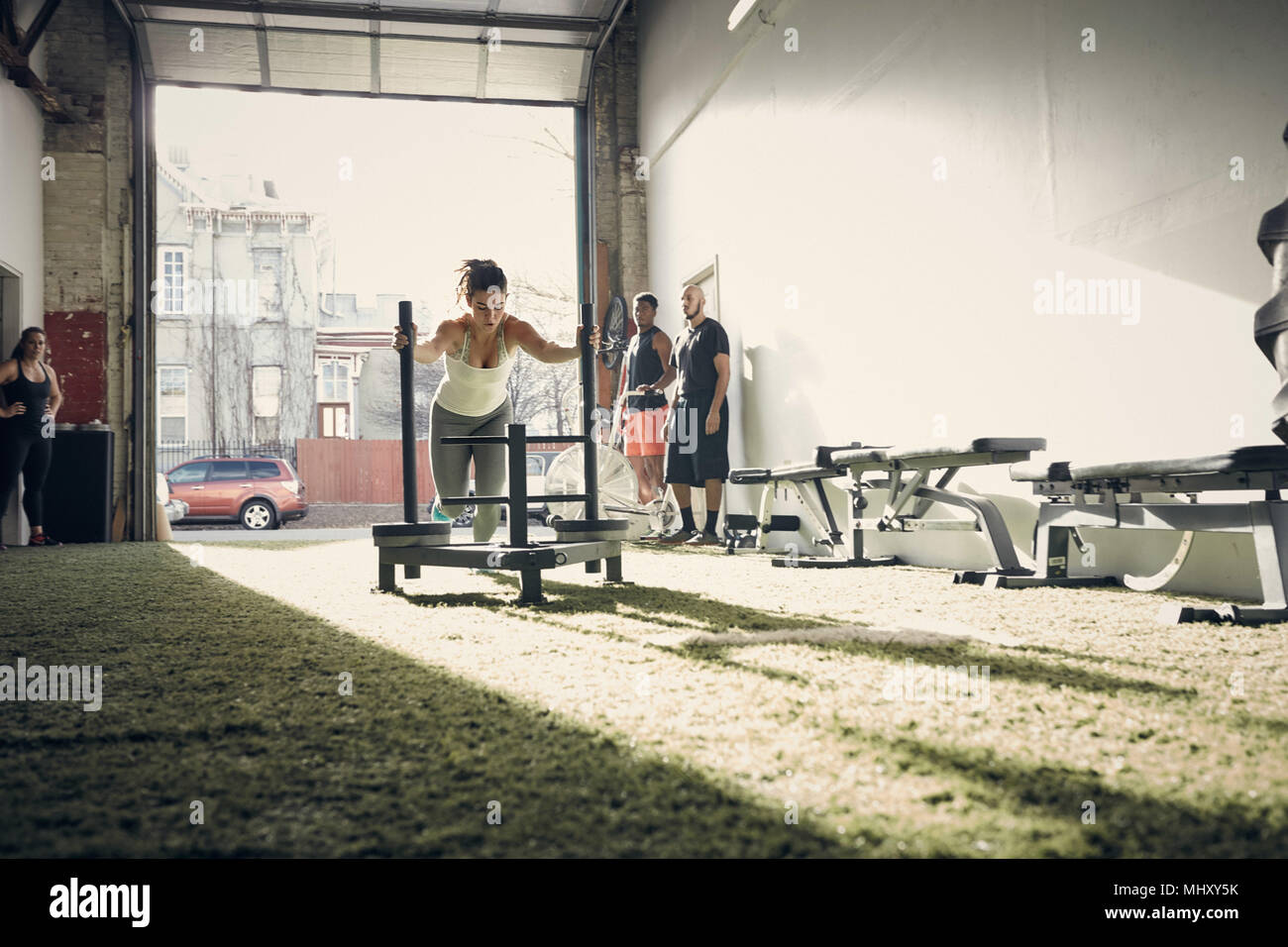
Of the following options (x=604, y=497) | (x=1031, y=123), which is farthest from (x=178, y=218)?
(x=1031, y=123)

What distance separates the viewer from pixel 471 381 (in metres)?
3.70

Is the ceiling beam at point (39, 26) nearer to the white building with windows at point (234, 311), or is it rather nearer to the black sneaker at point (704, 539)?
the black sneaker at point (704, 539)

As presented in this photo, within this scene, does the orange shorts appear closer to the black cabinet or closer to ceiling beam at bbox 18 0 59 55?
the black cabinet

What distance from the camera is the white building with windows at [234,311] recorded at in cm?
2031

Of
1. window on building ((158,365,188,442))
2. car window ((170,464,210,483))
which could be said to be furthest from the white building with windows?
car window ((170,464,210,483))

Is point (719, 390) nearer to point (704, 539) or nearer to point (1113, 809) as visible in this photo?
point (704, 539)

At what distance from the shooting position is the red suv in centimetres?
1281

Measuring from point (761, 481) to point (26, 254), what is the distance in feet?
21.6

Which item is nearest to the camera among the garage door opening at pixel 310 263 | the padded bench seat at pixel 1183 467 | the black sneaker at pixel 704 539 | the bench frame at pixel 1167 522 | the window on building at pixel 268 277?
the padded bench seat at pixel 1183 467

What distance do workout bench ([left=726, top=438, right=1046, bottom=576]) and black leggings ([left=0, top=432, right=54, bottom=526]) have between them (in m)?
5.50

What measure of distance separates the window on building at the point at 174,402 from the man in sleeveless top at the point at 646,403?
16.7 meters

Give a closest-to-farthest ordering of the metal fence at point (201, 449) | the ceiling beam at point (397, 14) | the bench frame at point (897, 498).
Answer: the bench frame at point (897, 498) < the ceiling beam at point (397, 14) < the metal fence at point (201, 449)

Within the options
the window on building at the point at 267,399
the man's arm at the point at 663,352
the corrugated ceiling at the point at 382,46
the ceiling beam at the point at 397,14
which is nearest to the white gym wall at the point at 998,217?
the man's arm at the point at 663,352

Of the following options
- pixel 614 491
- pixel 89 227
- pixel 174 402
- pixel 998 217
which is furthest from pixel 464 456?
pixel 174 402
